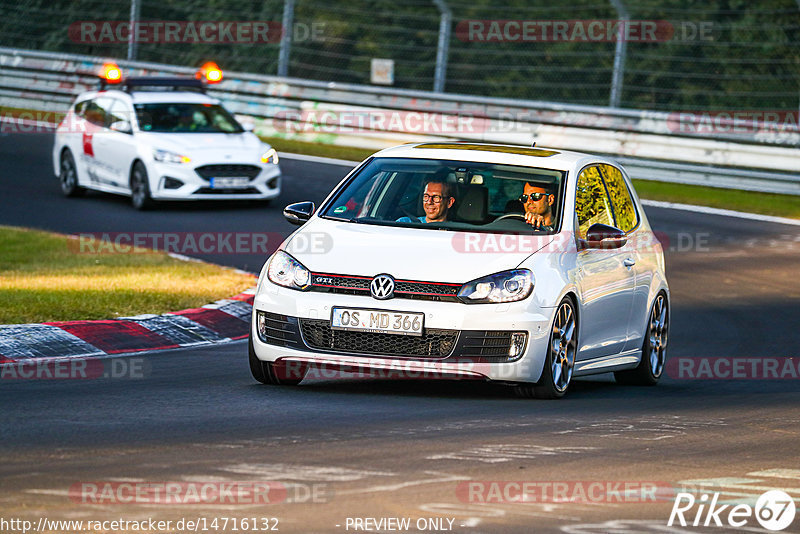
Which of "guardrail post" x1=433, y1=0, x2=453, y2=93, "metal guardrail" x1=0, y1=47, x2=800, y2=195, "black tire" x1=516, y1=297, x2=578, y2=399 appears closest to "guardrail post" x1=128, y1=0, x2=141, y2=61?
"metal guardrail" x1=0, y1=47, x2=800, y2=195

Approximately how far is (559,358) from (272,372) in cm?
170

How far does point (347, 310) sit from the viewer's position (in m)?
8.91

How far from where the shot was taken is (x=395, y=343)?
29.2 feet

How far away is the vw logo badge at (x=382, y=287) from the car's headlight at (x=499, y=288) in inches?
15.2

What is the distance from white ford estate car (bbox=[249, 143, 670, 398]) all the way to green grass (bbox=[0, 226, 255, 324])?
251cm

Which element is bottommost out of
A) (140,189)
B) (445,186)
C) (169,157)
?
(140,189)

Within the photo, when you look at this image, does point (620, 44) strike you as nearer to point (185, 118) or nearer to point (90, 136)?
point (185, 118)

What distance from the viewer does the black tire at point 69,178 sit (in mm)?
21391

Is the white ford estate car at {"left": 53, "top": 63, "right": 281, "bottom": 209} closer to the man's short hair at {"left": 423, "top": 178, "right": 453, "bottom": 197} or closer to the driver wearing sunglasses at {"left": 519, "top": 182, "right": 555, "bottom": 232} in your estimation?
the man's short hair at {"left": 423, "top": 178, "right": 453, "bottom": 197}

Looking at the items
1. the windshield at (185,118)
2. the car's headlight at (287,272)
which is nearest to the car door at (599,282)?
the car's headlight at (287,272)

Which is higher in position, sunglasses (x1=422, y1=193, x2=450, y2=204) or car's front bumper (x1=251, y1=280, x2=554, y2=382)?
sunglasses (x1=422, y1=193, x2=450, y2=204)

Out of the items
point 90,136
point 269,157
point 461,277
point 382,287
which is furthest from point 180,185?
point 461,277

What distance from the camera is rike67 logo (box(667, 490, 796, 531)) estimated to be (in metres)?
6.21

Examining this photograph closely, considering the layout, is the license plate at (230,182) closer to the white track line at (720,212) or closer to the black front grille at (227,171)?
the black front grille at (227,171)
